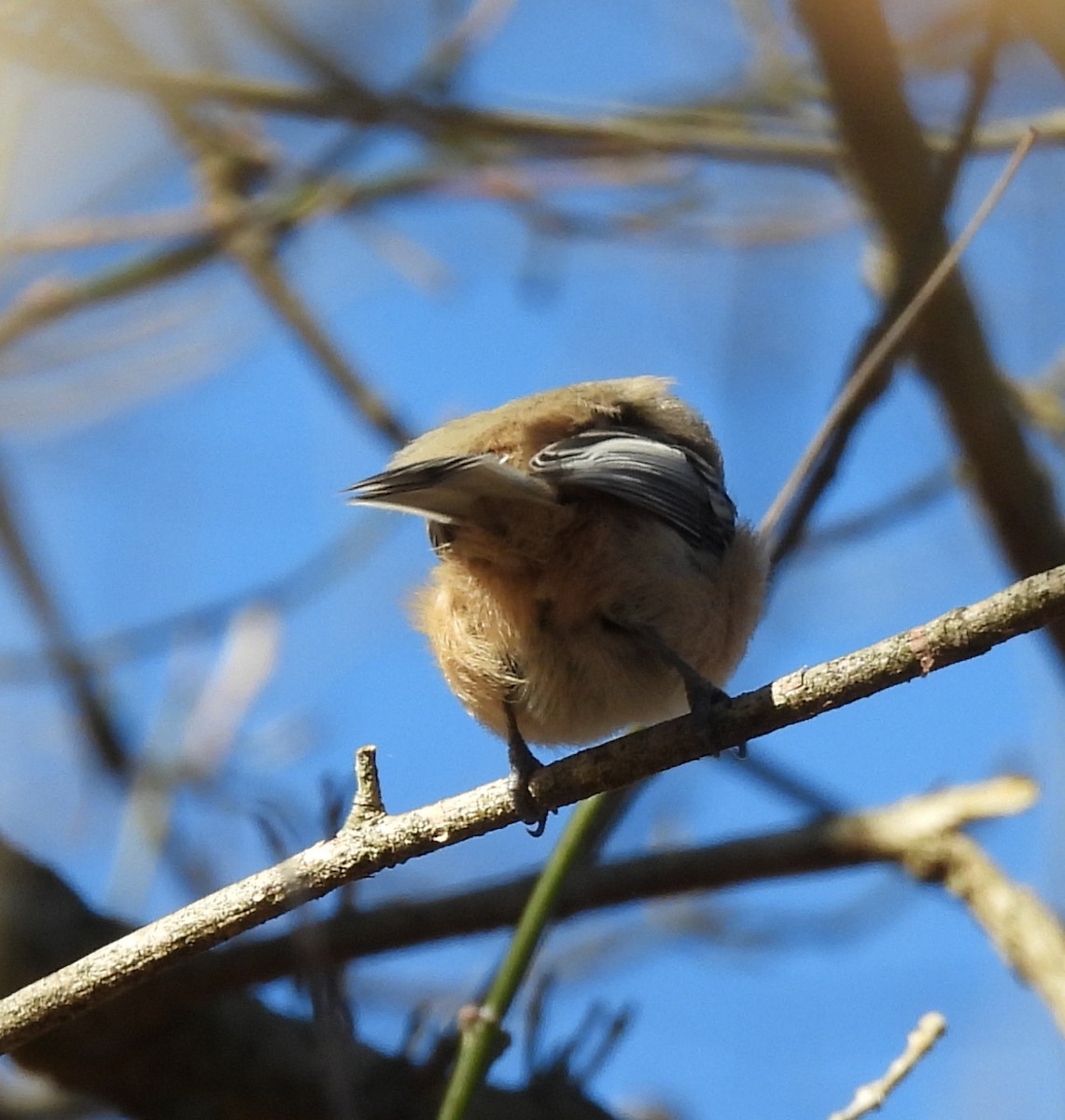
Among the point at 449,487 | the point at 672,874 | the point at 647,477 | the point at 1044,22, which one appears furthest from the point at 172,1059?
the point at 1044,22

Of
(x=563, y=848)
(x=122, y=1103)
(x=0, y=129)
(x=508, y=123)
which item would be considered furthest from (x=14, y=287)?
(x=563, y=848)

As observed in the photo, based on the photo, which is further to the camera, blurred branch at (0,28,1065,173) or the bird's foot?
blurred branch at (0,28,1065,173)

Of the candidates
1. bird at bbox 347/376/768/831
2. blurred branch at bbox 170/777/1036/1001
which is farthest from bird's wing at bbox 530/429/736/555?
blurred branch at bbox 170/777/1036/1001

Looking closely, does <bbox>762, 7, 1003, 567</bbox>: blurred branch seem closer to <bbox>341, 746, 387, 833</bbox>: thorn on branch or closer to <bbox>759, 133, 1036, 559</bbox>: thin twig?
<bbox>759, 133, 1036, 559</bbox>: thin twig

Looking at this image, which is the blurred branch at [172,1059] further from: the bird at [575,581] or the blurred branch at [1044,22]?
the blurred branch at [1044,22]

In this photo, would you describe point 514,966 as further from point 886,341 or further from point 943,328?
point 943,328
